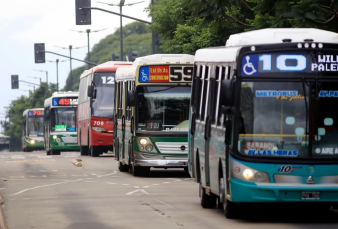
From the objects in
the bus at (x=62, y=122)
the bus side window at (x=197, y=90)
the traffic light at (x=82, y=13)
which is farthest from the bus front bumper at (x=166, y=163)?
the bus at (x=62, y=122)

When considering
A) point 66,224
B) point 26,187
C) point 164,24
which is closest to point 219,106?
point 66,224

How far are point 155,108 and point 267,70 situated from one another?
10.8m

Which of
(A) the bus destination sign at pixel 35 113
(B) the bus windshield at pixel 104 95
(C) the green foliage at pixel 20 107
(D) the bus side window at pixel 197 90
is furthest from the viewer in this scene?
(C) the green foliage at pixel 20 107

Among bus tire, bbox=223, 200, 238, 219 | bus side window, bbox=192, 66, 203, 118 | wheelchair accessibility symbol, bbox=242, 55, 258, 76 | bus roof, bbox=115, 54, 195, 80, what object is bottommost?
bus tire, bbox=223, 200, 238, 219

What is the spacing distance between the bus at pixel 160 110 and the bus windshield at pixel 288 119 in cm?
1049

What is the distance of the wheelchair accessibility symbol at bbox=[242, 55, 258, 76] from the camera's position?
1420cm

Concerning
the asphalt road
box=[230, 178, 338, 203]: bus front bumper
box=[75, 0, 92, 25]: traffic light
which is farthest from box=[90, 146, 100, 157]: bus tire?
box=[230, 178, 338, 203]: bus front bumper

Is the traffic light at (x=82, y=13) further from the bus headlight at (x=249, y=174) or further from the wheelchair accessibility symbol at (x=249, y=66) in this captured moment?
the bus headlight at (x=249, y=174)

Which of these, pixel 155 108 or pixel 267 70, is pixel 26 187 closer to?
pixel 155 108

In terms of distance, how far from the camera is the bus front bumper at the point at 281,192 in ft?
45.5

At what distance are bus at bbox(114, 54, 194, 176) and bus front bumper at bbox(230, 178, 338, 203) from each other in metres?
10.8

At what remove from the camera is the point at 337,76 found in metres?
14.2

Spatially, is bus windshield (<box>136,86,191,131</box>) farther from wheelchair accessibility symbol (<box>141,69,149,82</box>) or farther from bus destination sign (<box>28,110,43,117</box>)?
bus destination sign (<box>28,110,43,117</box>)

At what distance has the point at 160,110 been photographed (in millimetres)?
24859
